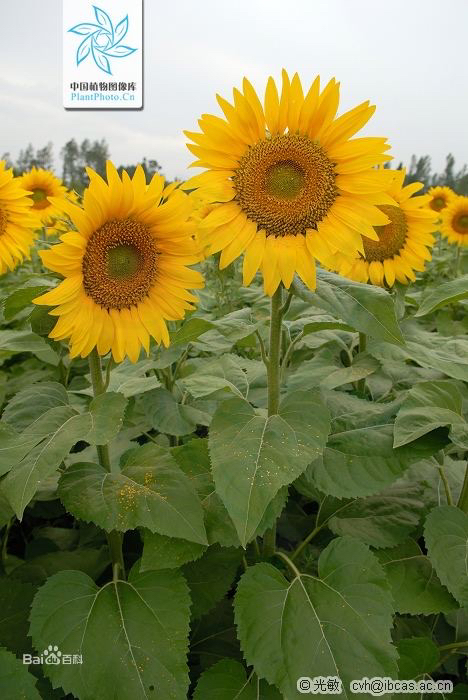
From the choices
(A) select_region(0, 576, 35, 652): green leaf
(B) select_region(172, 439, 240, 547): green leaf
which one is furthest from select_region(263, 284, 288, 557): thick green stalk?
(A) select_region(0, 576, 35, 652): green leaf

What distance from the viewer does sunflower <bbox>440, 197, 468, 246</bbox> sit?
21.4 feet

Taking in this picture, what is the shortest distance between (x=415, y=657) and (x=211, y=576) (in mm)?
651

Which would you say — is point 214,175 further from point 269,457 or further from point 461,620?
point 461,620

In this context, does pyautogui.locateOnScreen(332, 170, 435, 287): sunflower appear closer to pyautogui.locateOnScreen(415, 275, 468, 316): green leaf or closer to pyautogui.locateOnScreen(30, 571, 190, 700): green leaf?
pyautogui.locateOnScreen(415, 275, 468, 316): green leaf

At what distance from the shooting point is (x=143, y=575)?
1.72m

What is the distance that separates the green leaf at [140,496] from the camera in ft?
5.08

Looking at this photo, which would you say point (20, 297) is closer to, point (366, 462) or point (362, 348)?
point (366, 462)

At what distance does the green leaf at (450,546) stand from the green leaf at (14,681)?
1.11 meters

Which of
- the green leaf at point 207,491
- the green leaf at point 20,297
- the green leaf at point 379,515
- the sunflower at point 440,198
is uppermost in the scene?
the sunflower at point 440,198

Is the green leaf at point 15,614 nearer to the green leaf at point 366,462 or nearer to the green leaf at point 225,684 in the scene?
the green leaf at point 225,684

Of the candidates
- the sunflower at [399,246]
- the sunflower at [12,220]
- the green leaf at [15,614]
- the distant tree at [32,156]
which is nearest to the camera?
the green leaf at [15,614]

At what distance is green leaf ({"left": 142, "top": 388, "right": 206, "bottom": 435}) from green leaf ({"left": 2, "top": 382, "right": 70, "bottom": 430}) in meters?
0.35

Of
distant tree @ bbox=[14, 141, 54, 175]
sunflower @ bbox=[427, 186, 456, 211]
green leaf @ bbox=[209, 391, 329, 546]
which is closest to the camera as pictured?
green leaf @ bbox=[209, 391, 329, 546]

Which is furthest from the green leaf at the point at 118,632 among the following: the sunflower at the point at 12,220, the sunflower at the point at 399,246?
the sunflower at the point at 12,220
